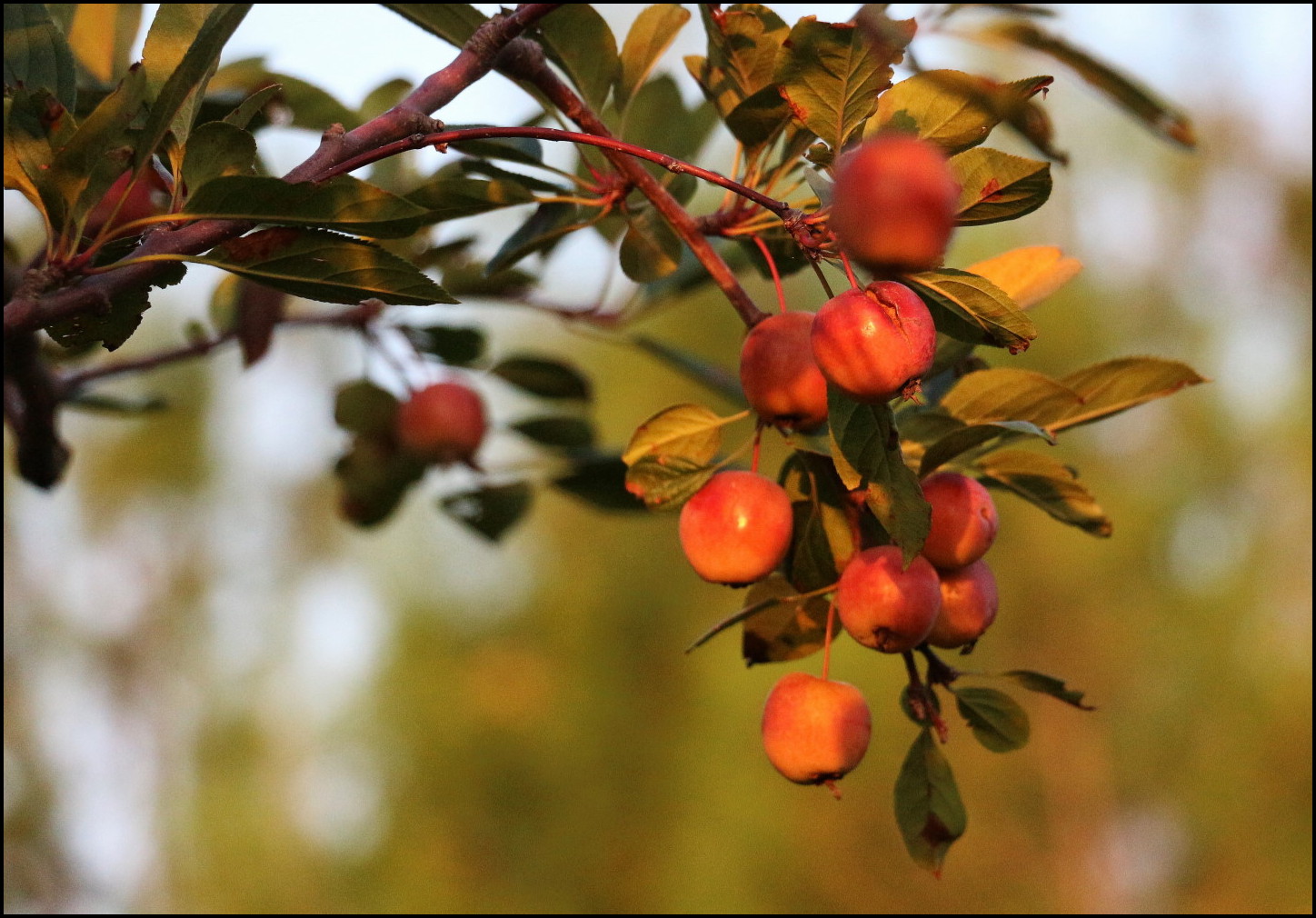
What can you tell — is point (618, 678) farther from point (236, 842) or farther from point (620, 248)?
point (620, 248)

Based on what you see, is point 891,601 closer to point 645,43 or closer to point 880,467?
point 880,467

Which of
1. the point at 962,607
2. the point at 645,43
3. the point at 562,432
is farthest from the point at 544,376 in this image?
the point at 962,607

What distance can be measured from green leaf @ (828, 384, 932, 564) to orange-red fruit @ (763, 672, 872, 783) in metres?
0.14

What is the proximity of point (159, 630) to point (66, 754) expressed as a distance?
2.16m

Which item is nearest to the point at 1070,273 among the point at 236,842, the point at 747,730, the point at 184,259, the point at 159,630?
the point at 184,259

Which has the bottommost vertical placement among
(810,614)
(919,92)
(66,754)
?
(66,754)

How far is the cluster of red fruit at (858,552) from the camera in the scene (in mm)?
461

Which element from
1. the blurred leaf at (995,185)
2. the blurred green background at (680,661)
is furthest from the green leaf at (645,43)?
the blurred green background at (680,661)

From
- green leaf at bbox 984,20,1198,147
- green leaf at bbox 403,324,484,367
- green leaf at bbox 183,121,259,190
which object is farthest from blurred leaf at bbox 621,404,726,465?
green leaf at bbox 403,324,484,367

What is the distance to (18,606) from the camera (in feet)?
19.0

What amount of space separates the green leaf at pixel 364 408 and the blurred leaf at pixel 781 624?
2.21 ft

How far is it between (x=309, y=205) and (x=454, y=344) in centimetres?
72

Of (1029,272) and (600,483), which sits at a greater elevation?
(1029,272)

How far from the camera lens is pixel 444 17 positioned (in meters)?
0.69
